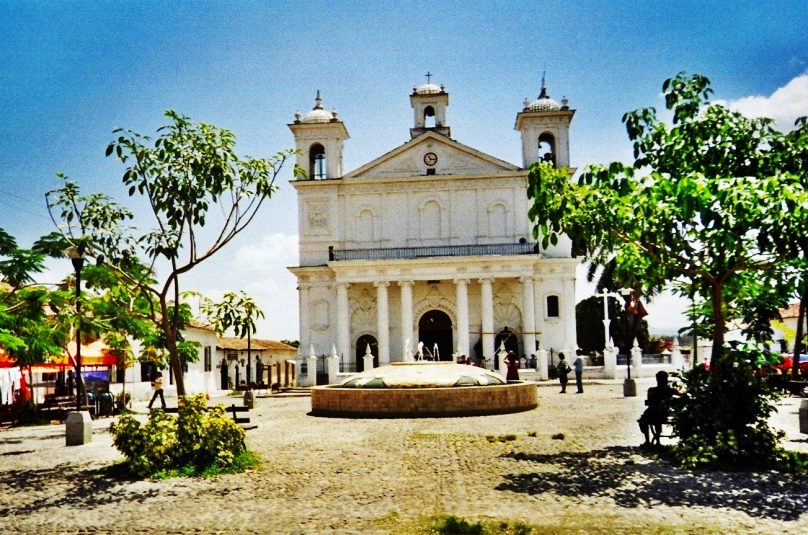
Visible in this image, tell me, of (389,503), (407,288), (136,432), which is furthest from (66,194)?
(407,288)

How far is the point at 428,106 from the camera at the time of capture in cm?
4984

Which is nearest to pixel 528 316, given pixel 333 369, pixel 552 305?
pixel 552 305

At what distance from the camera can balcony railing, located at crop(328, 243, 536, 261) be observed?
43.3m

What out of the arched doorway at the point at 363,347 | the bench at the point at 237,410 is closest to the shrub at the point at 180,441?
the bench at the point at 237,410

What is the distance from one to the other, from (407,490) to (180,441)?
3.64m

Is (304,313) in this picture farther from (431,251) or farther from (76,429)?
(76,429)

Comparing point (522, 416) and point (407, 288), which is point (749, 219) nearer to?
point (522, 416)

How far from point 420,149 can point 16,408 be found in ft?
96.0

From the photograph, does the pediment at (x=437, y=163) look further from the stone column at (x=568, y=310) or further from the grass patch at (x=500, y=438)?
the grass patch at (x=500, y=438)

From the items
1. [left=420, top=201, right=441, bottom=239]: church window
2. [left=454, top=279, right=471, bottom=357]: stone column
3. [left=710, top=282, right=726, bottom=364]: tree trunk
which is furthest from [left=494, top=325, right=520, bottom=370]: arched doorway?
[left=710, top=282, right=726, bottom=364]: tree trunk

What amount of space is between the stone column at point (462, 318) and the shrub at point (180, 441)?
3191cm

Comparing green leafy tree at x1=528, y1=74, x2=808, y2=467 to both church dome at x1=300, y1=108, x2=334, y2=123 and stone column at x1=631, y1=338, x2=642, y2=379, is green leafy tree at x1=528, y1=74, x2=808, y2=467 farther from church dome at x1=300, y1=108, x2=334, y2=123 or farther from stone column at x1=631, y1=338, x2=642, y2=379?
church dome at x1=300, y1=108, x2=334, y2=123

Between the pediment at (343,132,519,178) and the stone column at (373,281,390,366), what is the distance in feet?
23.4

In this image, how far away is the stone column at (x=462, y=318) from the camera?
42688 millimetres
